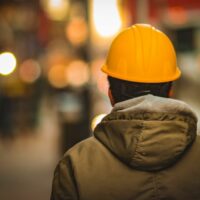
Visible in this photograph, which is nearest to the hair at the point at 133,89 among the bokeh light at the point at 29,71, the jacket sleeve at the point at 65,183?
the jacket sleeve at the point at 65,183

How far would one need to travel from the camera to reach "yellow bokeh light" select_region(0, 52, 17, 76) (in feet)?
70.3

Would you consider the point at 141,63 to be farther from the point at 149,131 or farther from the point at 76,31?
the point at 76,31

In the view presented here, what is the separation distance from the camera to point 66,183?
12.8 feet

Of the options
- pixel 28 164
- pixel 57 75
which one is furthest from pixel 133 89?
pixel 57 75

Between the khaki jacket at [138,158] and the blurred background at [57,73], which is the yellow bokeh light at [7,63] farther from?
the khaki jacket at [138,158]

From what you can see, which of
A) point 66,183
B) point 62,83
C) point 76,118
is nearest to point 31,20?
point 62,83

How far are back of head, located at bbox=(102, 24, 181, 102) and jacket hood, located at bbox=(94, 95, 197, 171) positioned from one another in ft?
0.59

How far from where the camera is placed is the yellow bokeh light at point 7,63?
843 inches

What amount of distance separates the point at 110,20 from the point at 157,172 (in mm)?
10152

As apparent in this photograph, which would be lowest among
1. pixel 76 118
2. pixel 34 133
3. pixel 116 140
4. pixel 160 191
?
pixel 34 133

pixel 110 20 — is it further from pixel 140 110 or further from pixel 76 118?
pixel 140 110

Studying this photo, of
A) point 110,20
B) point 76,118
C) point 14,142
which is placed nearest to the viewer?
point 110,20

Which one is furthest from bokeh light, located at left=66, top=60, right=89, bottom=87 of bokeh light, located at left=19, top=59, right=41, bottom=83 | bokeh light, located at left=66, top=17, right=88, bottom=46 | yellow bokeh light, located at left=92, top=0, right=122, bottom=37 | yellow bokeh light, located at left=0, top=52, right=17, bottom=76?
yellow bokeh light, located at left=92, top=0, right=122, bottom=37

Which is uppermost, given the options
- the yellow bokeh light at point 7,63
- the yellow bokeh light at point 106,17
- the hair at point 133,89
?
the yellow bokeh light at point 106,17
